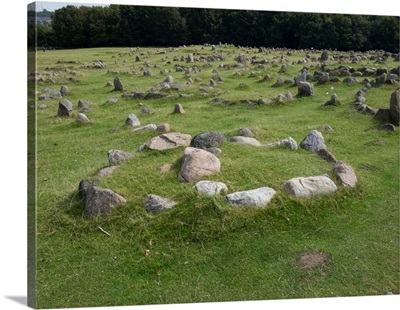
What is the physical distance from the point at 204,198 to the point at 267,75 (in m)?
5.43

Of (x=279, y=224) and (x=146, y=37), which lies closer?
(x=279, y=224)

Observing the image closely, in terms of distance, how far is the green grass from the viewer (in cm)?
595

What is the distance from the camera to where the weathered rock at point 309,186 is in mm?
6914

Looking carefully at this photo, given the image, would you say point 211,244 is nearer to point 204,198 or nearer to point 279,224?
point 204,198

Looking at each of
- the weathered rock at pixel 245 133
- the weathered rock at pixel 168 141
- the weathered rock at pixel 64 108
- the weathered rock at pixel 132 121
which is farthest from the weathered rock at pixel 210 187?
the weathered rock at pixel 64 108

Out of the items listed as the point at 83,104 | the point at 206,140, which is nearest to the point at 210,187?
the point at 206,140

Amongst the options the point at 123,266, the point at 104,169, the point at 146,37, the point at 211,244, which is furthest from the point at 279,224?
→ the point at 146,37

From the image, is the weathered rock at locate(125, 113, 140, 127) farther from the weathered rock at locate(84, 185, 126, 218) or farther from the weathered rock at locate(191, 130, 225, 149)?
the weathered rock at locate(84, 185, 126, 218)

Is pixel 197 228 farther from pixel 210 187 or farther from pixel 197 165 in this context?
pixel 197 165

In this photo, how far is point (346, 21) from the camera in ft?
25.7

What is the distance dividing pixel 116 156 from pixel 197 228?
205 cm

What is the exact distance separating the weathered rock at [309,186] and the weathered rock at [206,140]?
1482mm

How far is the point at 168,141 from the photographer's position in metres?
7.92

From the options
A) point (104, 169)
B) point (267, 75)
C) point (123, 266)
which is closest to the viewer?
point (123, 266)
